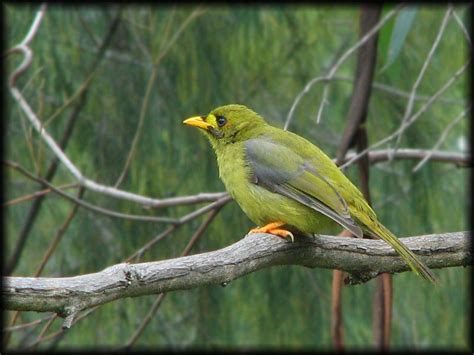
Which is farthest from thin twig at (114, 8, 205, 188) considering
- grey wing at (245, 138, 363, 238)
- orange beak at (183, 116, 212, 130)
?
grey wing at (245, 138, 363, 238)

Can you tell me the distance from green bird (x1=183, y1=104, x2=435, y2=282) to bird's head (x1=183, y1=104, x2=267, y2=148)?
1.6 inches

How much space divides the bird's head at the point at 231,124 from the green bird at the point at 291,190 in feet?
0.13

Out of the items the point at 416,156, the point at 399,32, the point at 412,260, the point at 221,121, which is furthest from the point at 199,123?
the point at 412,260

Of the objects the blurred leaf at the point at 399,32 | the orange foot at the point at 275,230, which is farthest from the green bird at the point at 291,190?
the blurred leaf at the point at 399,32

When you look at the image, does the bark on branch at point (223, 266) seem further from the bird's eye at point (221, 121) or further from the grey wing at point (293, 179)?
the bird's eye at point (221, 121)

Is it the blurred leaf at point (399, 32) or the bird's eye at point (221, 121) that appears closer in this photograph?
the bird's eye at point (221, 121)

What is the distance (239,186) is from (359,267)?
714 mm

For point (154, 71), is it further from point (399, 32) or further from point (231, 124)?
point (399, 32)

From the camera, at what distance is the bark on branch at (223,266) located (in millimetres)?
2746

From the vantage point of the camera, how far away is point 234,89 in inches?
223

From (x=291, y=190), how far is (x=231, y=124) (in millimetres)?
652

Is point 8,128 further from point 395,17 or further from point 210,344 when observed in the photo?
point 395,17

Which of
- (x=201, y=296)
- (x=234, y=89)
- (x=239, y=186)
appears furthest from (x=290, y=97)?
(x=239, y=186)

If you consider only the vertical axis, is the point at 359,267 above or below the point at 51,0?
below
